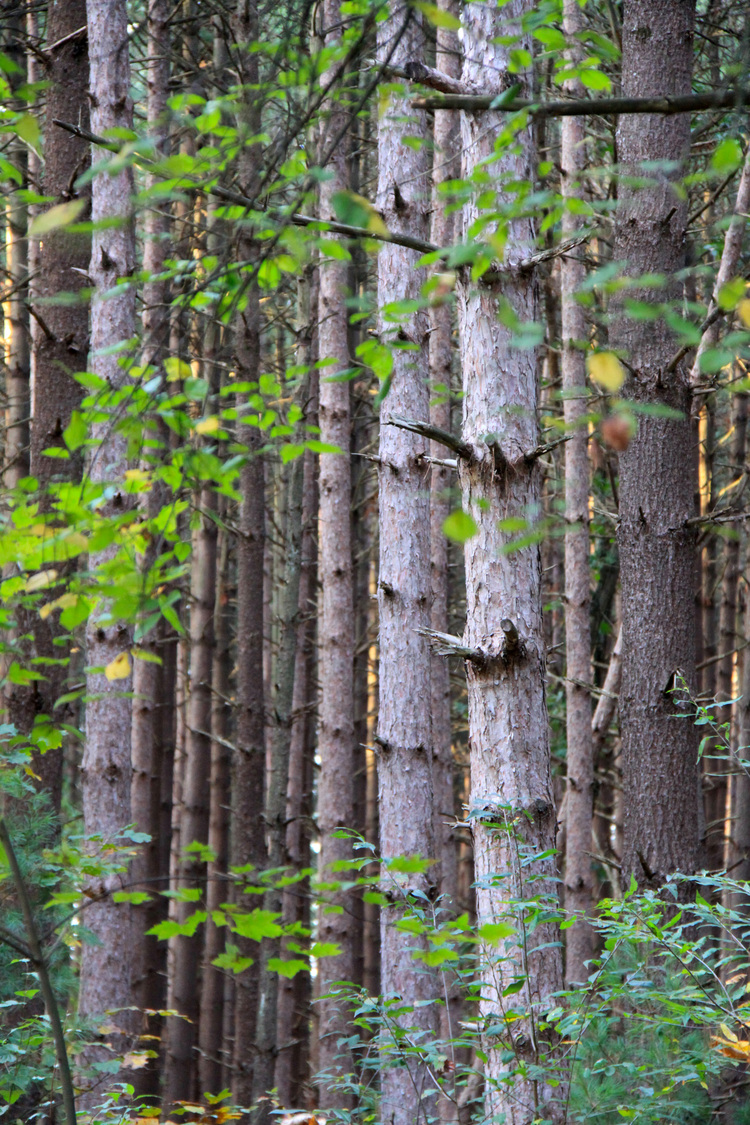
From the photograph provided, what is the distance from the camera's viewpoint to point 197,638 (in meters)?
10.9

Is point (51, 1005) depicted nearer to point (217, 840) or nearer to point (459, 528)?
point (459, 528)

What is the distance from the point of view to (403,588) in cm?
587

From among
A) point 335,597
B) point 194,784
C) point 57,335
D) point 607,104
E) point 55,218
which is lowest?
point 194,784

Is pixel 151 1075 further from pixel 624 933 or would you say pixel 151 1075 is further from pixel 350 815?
pixel 624 933

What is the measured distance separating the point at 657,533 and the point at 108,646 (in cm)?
315

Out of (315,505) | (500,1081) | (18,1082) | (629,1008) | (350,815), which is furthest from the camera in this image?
(315,505)

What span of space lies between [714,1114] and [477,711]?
2189 millimetres

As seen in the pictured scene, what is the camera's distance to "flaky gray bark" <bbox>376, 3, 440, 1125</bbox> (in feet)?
18.6

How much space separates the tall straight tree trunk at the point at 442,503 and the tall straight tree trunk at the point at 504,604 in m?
3.35

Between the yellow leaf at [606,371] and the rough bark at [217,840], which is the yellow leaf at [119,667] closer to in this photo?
the yellow leaf at [606,371]

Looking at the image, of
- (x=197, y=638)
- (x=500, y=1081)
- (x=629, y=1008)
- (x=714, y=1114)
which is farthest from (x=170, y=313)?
(x=197, y=638)

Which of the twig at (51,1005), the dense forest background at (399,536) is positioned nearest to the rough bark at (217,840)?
the dense forest background at (399,536)

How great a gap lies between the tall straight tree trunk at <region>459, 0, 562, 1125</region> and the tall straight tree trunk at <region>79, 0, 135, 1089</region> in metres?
2.68

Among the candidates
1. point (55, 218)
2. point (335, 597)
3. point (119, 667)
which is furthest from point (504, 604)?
point (335, 597)
